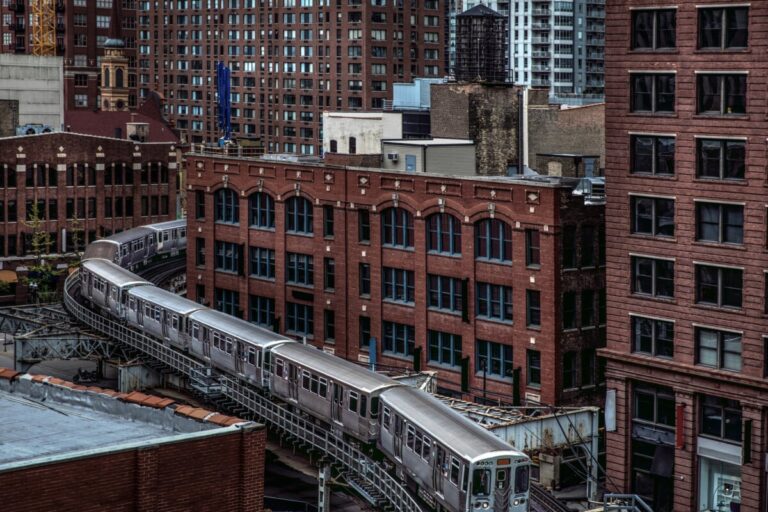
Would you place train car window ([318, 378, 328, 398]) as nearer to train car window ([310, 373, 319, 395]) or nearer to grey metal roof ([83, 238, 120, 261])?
train car window ([310, 373, 319, 395])

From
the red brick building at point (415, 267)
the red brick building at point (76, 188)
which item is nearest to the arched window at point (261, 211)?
the red brick building at point (415, 267)

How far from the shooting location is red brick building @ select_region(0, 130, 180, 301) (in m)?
128

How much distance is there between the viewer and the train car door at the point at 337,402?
64.4 m

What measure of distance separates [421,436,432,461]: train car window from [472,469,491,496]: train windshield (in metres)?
4.09

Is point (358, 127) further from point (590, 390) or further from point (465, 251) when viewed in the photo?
point (590, 390)

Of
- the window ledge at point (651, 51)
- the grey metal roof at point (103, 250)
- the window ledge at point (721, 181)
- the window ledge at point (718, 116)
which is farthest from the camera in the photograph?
the grey metal roof at point (103, 250)

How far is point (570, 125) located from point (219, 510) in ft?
221

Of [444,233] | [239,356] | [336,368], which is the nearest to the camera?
[336,368]

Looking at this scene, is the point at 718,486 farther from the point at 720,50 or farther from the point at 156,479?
the point at 156,479

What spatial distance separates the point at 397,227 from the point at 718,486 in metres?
26.9

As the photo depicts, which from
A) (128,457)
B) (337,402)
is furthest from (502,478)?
(128,457)

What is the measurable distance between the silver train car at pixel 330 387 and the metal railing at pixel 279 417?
0.75 metres

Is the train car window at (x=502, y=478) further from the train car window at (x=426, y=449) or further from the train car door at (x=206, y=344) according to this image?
the train car door at (x=206, y=344)

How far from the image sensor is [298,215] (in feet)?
308
